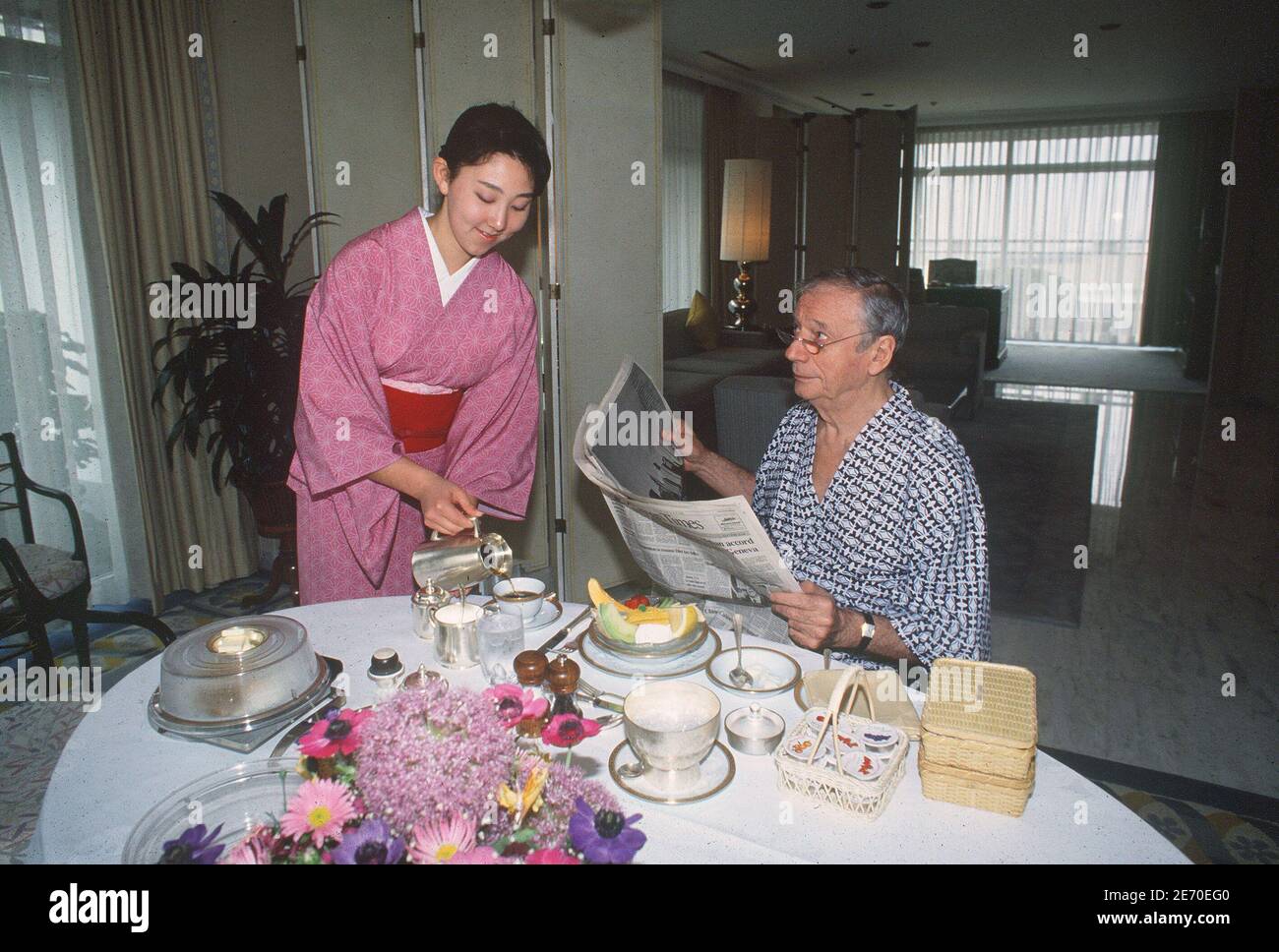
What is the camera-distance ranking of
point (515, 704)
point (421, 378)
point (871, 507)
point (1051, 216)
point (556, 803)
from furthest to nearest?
point (1051, 216), point (421, 378), point (871, 507), point (515, 704), point (556, 803)

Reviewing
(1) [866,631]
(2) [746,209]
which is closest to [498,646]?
(1) [866,631]

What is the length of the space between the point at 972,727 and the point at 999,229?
1178 centimetres

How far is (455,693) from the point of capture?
2.79 ft

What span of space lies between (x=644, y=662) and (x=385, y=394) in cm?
101

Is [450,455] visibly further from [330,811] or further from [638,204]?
[638,204]

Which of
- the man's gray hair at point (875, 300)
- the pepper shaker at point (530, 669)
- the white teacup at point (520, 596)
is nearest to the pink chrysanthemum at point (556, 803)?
the pepper shaker at point (530, 669)

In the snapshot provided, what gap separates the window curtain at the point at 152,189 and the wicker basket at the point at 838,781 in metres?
3.12

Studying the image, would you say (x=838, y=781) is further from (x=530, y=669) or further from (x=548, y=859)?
(x=530, y=669)

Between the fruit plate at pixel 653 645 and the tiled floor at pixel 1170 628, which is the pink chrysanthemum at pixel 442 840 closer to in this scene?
the fruit plate at pixel 653 645

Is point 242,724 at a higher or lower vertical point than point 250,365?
lower

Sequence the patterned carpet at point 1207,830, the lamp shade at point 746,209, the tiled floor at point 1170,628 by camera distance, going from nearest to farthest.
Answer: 1. the patterned carpet at point 1207,830
2. the tiled floor at point 1170,628
3. the lamp shade at point 746,209

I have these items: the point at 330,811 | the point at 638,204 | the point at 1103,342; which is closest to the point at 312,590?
the point at 330,811

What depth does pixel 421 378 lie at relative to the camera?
78.3 inches

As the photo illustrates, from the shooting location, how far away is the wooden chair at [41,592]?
7.52ft
